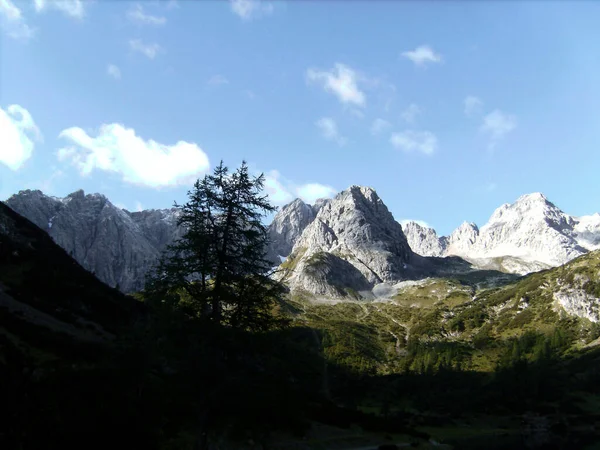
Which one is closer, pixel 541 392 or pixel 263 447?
pixel 263 447

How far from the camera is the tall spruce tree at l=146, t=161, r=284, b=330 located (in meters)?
20.9

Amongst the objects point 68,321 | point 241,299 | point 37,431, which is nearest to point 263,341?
point 241,299

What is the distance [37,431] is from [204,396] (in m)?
4.98

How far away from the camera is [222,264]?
21.1 meters

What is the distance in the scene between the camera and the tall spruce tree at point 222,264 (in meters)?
20.9

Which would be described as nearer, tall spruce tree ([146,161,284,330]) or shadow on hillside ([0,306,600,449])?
shadow on hillside ([0,306,600,449])

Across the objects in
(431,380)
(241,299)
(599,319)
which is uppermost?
(599,319)

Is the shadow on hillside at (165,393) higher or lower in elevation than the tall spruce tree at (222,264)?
lower

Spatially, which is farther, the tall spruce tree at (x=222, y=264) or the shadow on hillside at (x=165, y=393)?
the tall spruce tree at (x=222, y=264)

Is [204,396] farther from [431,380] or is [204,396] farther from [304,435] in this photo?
[431,380]

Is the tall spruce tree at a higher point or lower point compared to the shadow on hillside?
higher

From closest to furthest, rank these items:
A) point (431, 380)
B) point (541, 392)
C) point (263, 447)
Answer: point (263, 447) < point (541, 392) < point (431, 380)

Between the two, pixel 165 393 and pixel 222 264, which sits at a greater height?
pixel 222 264

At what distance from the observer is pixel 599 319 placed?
635 ft
